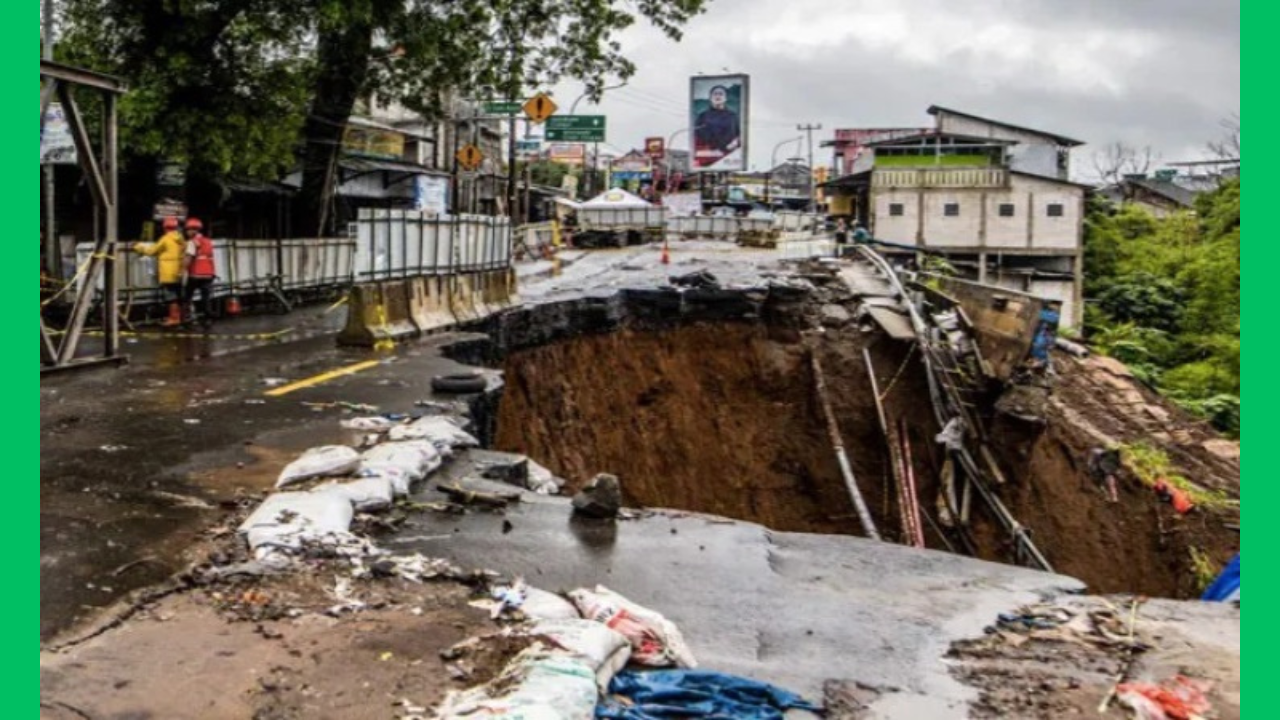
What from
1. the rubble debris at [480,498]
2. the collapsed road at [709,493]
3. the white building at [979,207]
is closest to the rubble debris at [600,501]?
the collapsed road at [709,493]

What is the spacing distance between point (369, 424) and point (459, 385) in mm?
1705

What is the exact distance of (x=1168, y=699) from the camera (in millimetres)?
3996

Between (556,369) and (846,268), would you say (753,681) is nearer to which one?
(556,369)

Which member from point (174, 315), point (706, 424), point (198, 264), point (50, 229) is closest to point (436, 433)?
point (198, 264)

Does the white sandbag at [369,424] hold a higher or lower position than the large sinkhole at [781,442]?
higher

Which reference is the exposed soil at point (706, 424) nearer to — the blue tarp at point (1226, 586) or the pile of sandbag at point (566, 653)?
the blue tarp at point (1226, 586)

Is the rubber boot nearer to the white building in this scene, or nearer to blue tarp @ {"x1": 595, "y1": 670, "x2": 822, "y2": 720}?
blue tarp @ {"x1": 595, "y1": 670, "x2": 822, "y2": 720}

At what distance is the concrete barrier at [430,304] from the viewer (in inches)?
542

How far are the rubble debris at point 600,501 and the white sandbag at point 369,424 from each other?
222 cm

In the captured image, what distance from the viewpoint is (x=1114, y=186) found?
200 feet

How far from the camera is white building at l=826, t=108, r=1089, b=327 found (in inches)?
1578

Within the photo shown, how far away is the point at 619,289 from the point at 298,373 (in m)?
8.83

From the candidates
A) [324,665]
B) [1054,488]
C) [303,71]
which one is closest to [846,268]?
[1054,488]

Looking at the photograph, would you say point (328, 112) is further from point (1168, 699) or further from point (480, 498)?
point (1168, 699)
